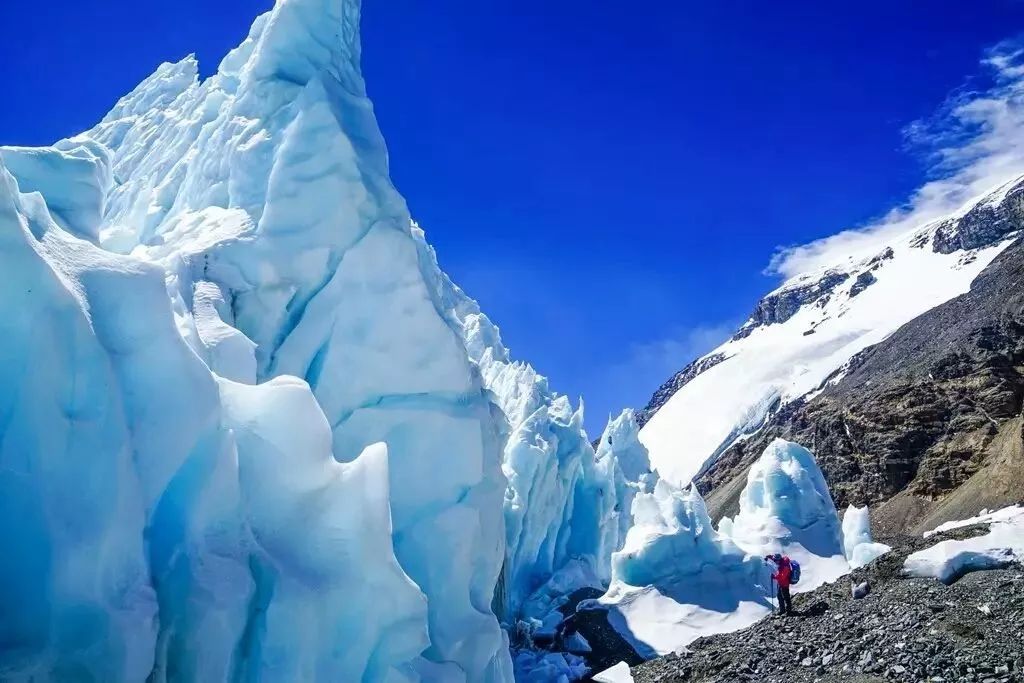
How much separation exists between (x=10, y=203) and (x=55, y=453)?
140 centimetres

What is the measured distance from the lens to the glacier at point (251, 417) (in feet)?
15.6

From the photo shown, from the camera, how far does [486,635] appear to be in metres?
8.46

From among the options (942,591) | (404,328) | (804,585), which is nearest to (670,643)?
(804,585)

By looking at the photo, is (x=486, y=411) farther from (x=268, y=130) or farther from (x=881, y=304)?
(x=881, y=304)

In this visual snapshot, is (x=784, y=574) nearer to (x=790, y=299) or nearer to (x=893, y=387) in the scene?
(x=893, y=387)

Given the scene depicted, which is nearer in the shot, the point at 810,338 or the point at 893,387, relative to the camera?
the point at 893,387

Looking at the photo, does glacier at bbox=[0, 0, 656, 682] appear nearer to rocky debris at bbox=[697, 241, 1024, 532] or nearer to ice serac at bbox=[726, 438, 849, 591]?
ice serac at bbox=[726, 438, 849, 591]

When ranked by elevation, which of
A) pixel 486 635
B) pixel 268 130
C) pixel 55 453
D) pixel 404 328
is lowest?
pixel 486 635

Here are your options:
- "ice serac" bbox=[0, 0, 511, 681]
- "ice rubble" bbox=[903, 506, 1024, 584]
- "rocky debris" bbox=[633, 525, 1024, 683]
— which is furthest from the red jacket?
"ice serac" bbox=[0, 0, 511, 681]

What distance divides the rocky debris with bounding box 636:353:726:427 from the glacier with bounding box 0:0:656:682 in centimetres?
11718

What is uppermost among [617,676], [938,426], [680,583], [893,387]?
[893,387]

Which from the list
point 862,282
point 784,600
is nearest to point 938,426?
point 784,600

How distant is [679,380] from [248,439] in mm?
135714

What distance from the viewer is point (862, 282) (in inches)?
4626
